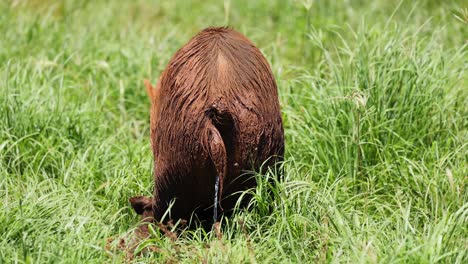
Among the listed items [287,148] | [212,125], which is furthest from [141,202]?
[287,148]

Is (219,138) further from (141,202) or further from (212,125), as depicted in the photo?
A: (141,202)

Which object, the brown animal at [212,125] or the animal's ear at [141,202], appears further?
the animal's ear at [141,202]

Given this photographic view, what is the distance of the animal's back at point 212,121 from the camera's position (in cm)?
379

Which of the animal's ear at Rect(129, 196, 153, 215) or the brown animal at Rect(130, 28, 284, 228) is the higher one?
the brown animal at Rect(130, 28, 284, 228)

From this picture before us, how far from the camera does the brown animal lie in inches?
149

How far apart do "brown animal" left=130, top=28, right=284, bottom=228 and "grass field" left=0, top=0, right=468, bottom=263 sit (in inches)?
6.2

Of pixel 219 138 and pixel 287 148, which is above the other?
pixel 219 138

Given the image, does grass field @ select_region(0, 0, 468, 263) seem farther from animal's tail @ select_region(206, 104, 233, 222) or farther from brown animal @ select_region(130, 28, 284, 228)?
animal's tail @ select_region(206, 104, 233, 222)

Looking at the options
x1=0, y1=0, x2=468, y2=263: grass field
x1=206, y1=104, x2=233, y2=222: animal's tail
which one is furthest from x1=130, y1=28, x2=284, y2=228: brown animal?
x1=0, y1=0, x2=468, y2=263: grass field

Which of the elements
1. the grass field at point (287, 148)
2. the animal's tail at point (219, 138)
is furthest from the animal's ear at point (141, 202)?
the animal's tail at point (219, 138)

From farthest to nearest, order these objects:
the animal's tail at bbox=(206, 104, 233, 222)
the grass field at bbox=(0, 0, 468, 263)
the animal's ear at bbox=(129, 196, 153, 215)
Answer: the animal's ear at bbox=(129, 196, 153, 215) → the grass field at bbox=(0, 0, 468, 263) → the animal's tail at bbox=(206, 104, 233, 222)

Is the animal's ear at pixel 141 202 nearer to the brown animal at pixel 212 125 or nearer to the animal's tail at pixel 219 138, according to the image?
the brown animal at pixel 212 125

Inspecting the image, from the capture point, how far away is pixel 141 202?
14.1 ft

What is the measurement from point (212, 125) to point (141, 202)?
765mm
